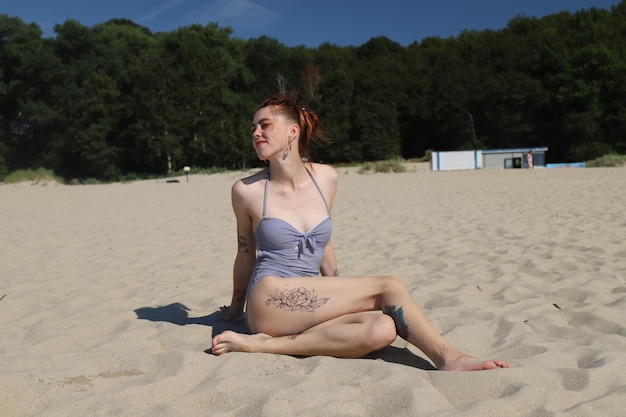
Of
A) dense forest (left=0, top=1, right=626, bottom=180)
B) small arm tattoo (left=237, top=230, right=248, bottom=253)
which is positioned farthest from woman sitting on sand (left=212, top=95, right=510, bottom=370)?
dense forest (left=0, top=1, right=626, bottom=180)

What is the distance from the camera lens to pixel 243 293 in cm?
334

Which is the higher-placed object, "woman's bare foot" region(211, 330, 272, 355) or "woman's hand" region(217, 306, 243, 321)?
"woman's bare foot" region(211, 330, 272, 355)

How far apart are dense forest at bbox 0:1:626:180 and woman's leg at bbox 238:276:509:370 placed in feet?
109

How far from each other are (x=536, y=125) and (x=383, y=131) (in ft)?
35.8

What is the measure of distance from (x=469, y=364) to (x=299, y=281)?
0.86 m

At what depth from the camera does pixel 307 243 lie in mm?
3008

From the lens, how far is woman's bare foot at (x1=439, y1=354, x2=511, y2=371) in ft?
7.64

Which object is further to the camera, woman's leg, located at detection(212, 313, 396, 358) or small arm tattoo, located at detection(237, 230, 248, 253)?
small arm tattoo, located at detection(237, 230, 248, 253)

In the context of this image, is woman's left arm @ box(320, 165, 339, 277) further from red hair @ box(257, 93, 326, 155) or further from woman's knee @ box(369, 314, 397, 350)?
woman's knee @ box(369, 314, 397, 350)

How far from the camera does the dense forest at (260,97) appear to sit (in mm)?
39406

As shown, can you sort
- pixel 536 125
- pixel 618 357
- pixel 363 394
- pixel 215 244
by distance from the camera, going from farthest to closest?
pixel 536 125, pixel 215 244, pixel 618 357, pixel 363 394

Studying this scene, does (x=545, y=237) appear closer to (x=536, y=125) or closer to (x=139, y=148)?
(x=139, y=148)

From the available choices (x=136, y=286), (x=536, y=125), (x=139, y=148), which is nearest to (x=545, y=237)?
(x=136, y=286)

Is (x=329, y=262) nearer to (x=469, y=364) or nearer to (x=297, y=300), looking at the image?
(x=297, y=300)
